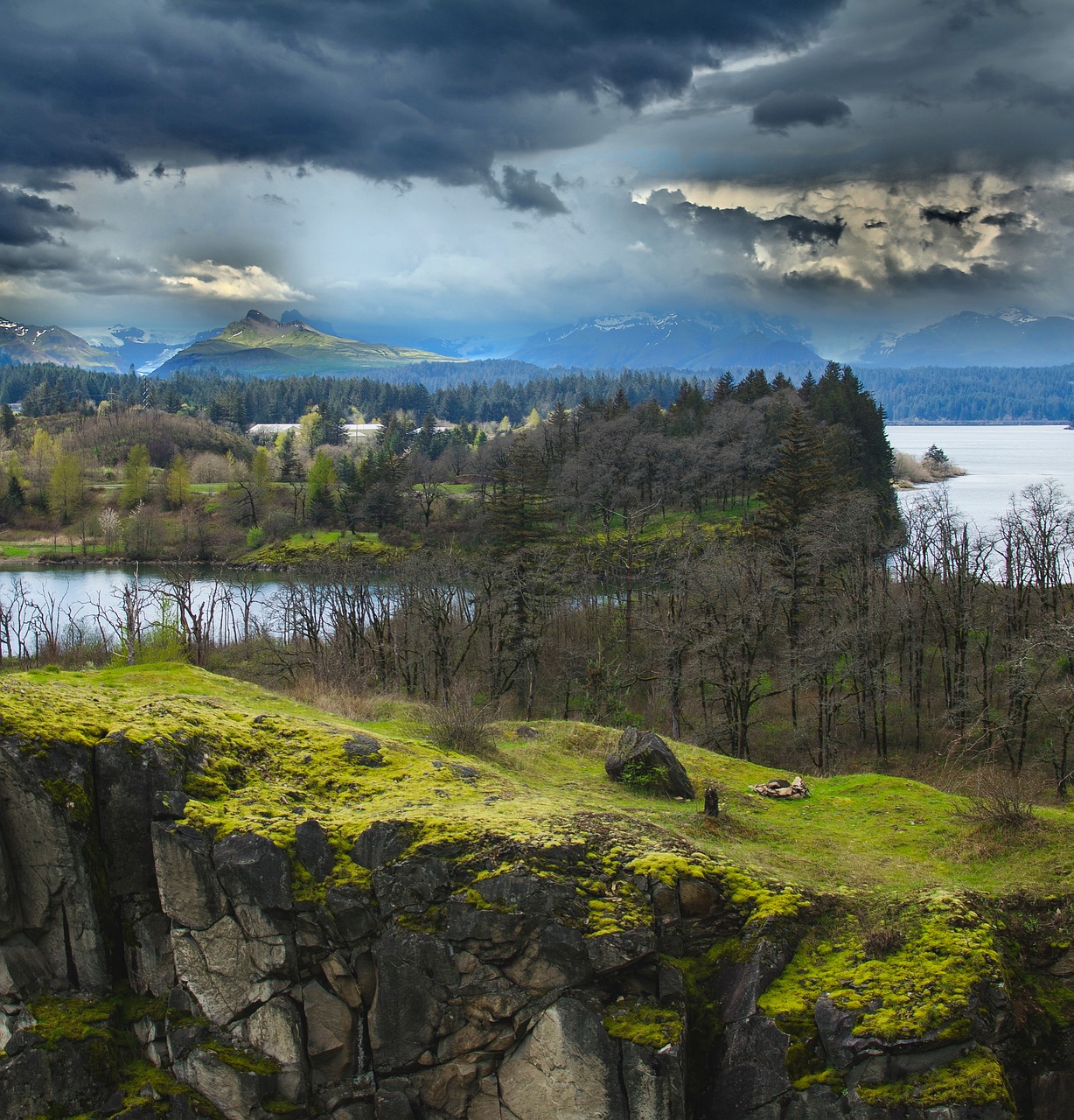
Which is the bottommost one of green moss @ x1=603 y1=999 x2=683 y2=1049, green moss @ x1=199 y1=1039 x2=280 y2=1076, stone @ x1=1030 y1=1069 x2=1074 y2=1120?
stone @ x1=1030 y1=1069 x2=1074 y2=1120

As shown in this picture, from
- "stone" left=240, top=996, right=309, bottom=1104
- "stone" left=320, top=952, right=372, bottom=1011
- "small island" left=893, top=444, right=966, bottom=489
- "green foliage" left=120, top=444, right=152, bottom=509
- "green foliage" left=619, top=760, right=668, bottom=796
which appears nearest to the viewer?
Answer: "stone" left=240, top=996, right=309, bottom=1104

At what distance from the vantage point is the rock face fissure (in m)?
8.94

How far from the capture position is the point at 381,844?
10195 millimetres

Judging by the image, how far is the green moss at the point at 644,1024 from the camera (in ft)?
29.5

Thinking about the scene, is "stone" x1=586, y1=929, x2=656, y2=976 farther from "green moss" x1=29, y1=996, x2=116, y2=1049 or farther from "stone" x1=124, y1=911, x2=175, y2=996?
"green moss" x1=29, y1=996, x2=116, y2=1049

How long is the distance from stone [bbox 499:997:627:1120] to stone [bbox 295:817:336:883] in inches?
124

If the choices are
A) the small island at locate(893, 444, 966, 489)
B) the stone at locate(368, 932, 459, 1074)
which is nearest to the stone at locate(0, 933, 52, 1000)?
the stone at locate(368, 932, 459, 1074)

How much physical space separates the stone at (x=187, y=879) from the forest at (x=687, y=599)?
24.1 ft

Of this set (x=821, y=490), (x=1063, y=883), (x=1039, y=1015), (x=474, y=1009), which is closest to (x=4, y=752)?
(x=474, y=1009)

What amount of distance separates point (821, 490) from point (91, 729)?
51230 mm

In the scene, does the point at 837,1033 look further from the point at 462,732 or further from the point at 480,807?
the point at 462,732

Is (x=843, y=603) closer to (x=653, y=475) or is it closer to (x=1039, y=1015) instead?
(x=1039, y=1015)

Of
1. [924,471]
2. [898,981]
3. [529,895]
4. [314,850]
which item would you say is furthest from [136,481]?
[898,981]

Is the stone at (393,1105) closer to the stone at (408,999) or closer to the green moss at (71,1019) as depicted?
the stone at (408,999)
